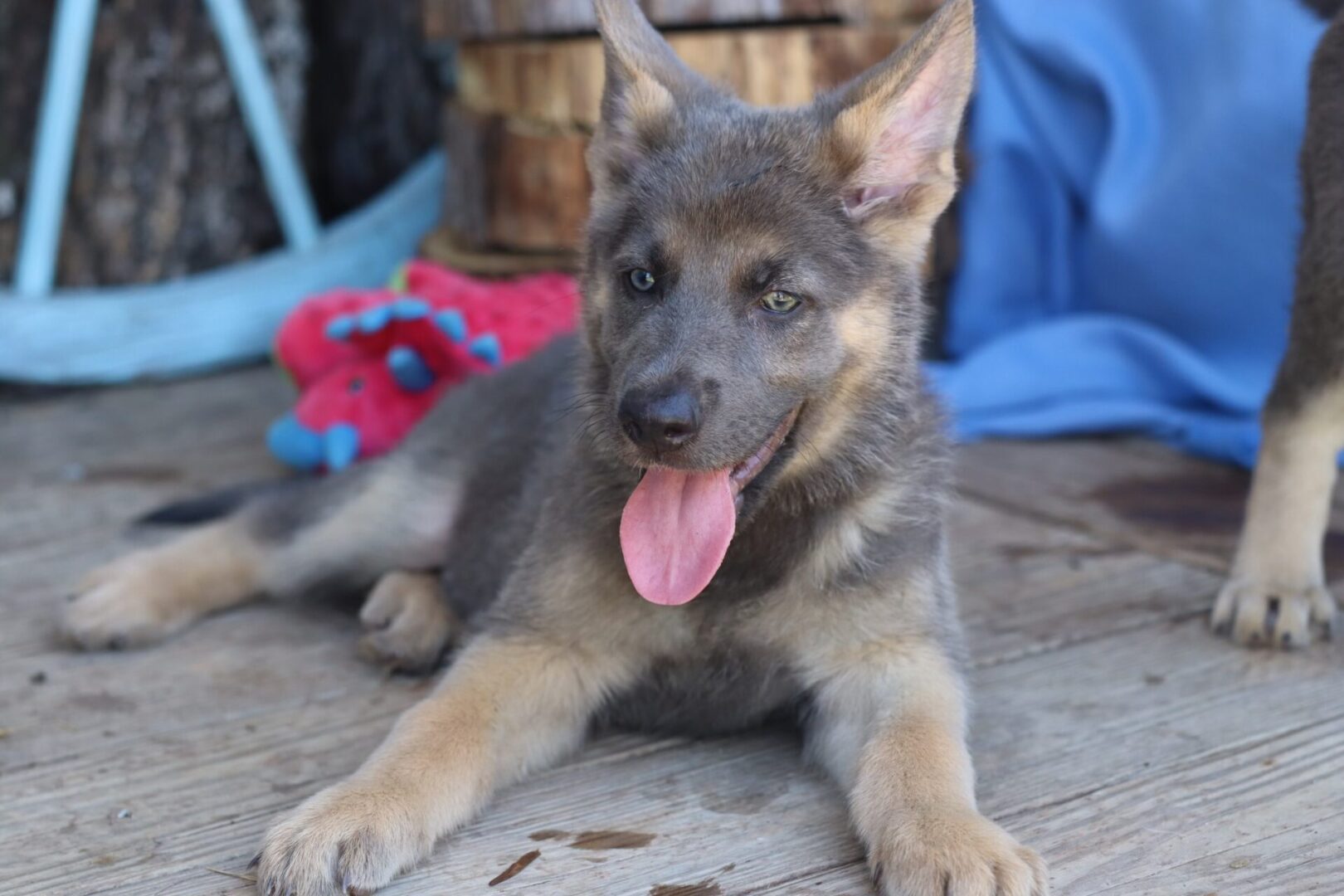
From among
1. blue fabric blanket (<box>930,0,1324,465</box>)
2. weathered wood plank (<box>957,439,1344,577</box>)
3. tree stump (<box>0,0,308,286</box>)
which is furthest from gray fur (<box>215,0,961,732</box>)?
tree stump (<box>0,0,308,286</box>)

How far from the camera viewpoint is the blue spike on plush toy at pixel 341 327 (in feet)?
16.9

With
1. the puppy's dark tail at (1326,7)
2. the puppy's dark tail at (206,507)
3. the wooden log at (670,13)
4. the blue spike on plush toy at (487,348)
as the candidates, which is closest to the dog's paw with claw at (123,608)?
the puppy's dark tail at (206,507)

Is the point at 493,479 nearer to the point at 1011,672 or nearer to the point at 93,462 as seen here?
the point at 1011,672

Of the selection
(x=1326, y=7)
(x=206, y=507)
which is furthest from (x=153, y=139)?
(x=1326, y=7)

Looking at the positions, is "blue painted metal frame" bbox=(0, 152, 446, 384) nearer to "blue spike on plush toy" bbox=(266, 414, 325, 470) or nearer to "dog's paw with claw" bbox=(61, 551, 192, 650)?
"blue spike on plush toy" bbox=(266, 414, 325, 470)

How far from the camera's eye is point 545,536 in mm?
3242

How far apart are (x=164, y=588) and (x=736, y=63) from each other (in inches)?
124

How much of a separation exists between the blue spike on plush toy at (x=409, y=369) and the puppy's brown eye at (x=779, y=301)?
2445mm

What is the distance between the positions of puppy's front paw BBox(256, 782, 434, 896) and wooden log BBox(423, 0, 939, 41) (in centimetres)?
387

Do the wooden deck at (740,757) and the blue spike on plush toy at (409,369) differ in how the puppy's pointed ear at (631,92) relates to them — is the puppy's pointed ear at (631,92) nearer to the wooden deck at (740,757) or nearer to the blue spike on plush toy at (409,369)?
the wooden deck at (740,757)

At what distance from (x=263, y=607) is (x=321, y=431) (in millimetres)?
1096

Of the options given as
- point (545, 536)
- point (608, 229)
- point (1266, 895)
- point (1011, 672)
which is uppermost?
point (608, 229)

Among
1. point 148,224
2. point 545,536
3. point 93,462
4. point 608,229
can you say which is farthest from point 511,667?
point 148,224

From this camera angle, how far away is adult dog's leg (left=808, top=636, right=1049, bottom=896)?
2424 mm
